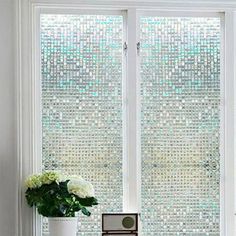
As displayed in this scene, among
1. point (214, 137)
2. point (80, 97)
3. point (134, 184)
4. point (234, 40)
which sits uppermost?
point (234, 40)

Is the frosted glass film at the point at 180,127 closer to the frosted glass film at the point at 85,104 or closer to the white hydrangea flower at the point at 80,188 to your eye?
the frosted glass film at the point at 85,104

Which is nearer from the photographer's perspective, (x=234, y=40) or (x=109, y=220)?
(x=109, y=220)

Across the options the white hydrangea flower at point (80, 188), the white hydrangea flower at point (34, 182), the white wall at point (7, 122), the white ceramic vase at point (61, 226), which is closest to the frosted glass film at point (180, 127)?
the white hydrangea flower at point (80, 188)

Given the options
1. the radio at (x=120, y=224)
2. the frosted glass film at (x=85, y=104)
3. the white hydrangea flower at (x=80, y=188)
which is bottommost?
the radio at (x=120, y=224)

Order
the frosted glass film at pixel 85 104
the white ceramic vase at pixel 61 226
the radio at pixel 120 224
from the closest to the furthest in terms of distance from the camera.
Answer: the white ceramic vase at pixel 61 226, the radio at pixel 120 224, the frosted glass film at pixel 85 104

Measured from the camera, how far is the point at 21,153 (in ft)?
10.9

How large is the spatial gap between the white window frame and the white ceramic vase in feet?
0.67

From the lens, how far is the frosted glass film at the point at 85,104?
136 inches

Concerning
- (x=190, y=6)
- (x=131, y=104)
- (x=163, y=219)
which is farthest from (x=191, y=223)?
(x=190, y=6)

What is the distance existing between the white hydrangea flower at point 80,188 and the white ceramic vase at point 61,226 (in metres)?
0.15

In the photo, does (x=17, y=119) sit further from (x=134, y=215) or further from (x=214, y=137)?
(x=214, y=137)

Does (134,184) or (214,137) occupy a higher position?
(214,137)

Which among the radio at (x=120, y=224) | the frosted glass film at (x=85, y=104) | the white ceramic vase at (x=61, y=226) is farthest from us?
the frosted glass film at (x=85, y=104)

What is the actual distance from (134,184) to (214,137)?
57 centimetres
